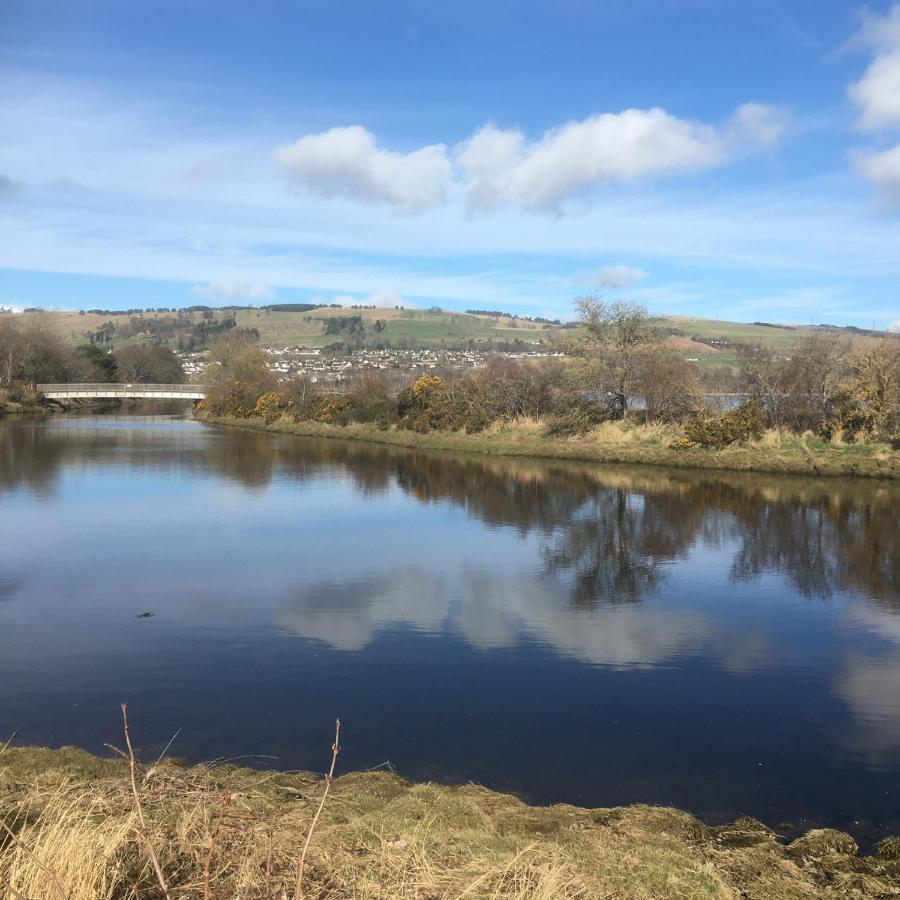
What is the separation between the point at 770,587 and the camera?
14.4 m

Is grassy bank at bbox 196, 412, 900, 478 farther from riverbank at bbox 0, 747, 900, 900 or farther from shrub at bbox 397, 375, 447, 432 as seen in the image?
riverbank at bbox 0, 747, 900, 900

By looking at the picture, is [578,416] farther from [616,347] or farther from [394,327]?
[394,327]

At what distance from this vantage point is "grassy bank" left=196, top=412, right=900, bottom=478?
96.7 ft

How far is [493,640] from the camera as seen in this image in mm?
11281

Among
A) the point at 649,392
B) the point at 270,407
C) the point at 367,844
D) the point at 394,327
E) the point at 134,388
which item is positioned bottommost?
the point at 367,844

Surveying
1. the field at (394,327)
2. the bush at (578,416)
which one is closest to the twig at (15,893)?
the bush at (578,416)

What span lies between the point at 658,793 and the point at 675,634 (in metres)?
4.78

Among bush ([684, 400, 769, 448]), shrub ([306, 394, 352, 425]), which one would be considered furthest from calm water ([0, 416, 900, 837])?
shrub ([306, 394, 352, 425])

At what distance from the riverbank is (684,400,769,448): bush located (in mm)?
27894

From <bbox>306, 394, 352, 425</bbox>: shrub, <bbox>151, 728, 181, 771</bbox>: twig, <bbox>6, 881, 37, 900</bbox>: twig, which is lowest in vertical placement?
<bbox>151, 728, 181, 771</bbox>: twig

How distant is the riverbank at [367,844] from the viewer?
160 inches

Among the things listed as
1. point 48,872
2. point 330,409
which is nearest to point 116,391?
point 330,409

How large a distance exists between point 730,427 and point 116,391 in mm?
65442

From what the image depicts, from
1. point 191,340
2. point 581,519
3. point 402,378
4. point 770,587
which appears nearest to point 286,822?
point 770,587
